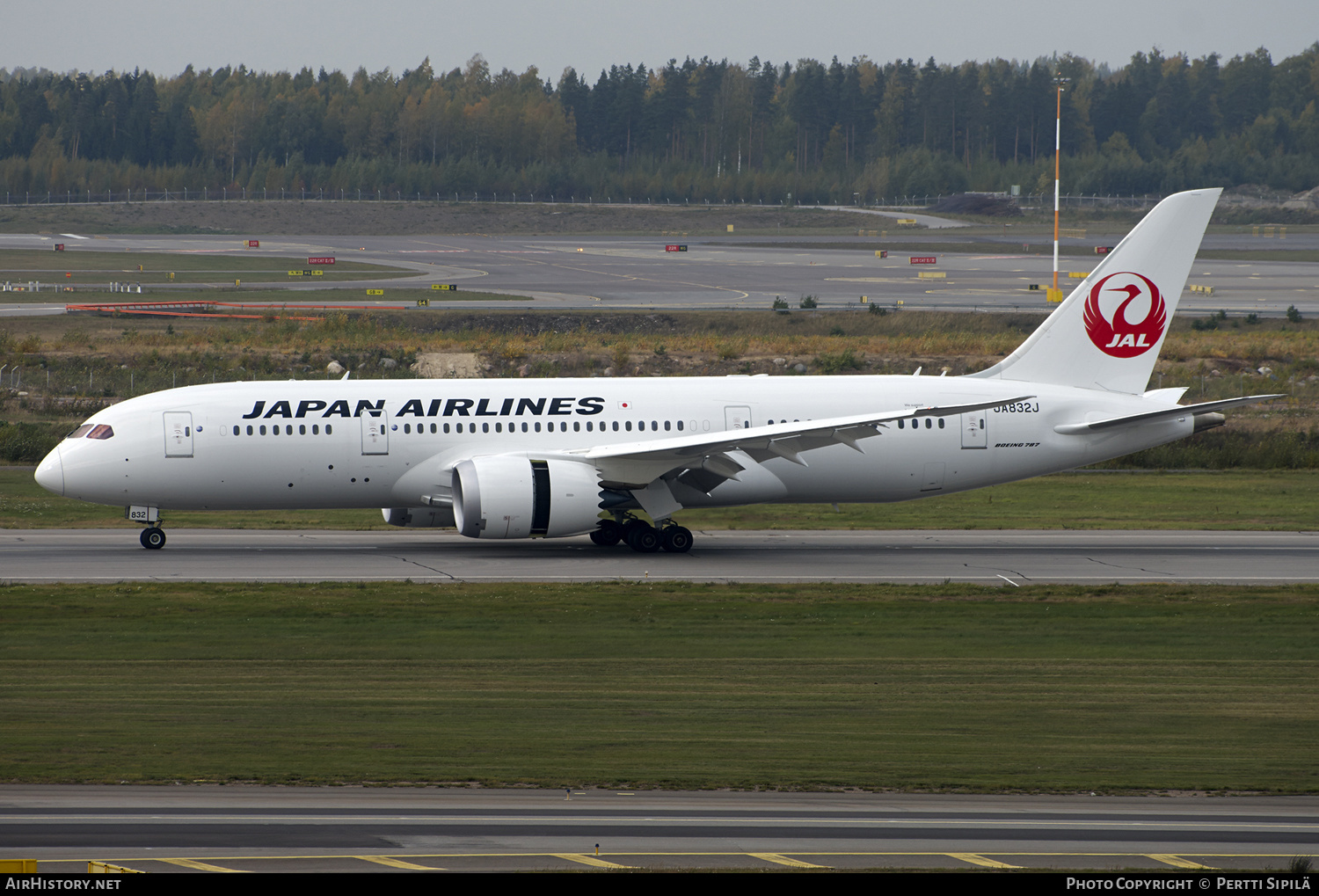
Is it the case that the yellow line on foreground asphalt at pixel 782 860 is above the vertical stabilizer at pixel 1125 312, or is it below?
below

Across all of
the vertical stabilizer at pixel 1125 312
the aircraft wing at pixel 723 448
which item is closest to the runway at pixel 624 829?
the aircraft wing at pixel 723 448

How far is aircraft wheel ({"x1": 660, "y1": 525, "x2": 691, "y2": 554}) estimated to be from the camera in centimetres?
3469

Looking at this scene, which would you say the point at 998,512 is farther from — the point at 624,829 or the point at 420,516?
the point at 624,829

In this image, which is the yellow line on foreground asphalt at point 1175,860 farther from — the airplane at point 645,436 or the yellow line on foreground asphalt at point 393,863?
the airplane at point 645,436

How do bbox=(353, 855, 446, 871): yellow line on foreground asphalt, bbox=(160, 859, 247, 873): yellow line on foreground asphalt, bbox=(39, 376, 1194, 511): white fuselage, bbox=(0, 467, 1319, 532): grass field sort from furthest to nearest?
bbox=(0, 467, 1319, 532): grass field → bbox=(39, 376, 1194, 511): white fuselage → bbox=(353, 855, 446, 871): yellow line on foreground asphalt → bbox=(160, 859, 247, 873): yellow line on foreground asphalt

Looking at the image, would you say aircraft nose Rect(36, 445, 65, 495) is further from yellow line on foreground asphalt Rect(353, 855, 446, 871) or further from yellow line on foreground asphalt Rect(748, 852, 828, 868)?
yellow line on foreground asphalt Rect(748, 852, 828, 868)

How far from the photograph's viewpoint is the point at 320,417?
33688 mm

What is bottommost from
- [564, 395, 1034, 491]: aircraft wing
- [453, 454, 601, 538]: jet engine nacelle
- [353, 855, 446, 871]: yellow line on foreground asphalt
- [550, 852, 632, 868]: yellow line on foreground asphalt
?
[550, 852, 632, 868]: yellow line on foreground asphalt

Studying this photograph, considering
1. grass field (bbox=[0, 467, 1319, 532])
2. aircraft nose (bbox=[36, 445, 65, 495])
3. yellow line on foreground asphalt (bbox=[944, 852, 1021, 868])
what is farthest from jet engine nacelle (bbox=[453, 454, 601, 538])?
yellow line on foreground asphalt (bbox=[944, 852, 1021, 868])

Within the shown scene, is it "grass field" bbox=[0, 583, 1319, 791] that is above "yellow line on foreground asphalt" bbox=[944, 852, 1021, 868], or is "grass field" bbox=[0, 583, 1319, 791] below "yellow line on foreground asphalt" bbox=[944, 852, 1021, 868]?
below

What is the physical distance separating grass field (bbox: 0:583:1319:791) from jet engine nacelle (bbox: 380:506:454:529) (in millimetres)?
5143

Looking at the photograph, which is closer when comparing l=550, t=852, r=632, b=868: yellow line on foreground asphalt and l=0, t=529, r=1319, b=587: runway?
l=550, t=852, r=632, b=868: yellow line on foreground asphalt

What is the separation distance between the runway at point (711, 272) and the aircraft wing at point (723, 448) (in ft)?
170

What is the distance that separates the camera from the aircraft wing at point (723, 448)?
106 feet
